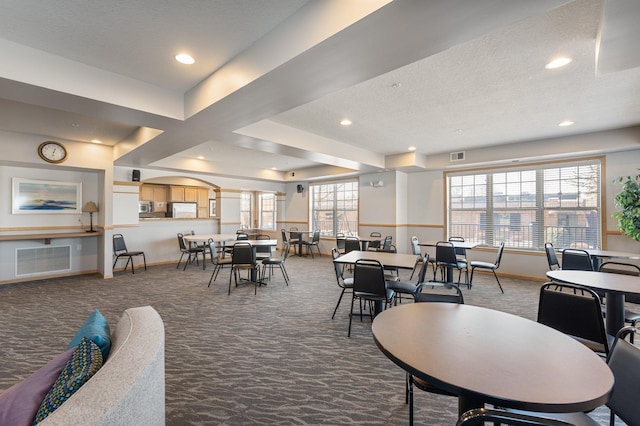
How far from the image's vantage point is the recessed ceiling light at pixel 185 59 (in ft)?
8.66

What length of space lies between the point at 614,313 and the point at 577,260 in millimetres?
1899

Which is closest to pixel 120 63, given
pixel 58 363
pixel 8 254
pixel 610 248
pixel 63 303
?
pixel 58 363

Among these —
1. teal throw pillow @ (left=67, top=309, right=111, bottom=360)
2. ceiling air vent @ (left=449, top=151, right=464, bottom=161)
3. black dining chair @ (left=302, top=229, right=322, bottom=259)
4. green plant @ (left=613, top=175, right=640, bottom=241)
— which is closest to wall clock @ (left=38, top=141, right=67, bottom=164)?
teal throw pillow @ (left=67, top=309, right=111, bottom=360)

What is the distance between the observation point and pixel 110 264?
6.00 m

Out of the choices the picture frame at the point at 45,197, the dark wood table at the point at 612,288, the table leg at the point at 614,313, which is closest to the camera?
the dark wood table at the point at 612,288

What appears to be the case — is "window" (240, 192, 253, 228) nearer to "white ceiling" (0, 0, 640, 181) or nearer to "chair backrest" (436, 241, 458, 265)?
"white ceiling" (0, 0, 640, 181)

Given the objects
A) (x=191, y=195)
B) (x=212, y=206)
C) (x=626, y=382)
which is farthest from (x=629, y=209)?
(x=191, y=195)

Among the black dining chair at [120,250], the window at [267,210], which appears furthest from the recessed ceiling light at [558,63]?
the window at [267,210]

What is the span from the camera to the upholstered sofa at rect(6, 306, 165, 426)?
Answer: 731 mm

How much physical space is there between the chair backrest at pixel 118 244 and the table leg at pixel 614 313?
27.1 ft

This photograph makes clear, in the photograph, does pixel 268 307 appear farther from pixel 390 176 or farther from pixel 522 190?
Answer: pixel 522 190

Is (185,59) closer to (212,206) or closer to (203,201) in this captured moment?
(203,201)

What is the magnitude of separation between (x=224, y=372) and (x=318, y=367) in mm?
823

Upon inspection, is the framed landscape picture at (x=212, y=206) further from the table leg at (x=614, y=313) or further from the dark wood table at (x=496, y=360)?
the table leg at (x=614, y=313)
